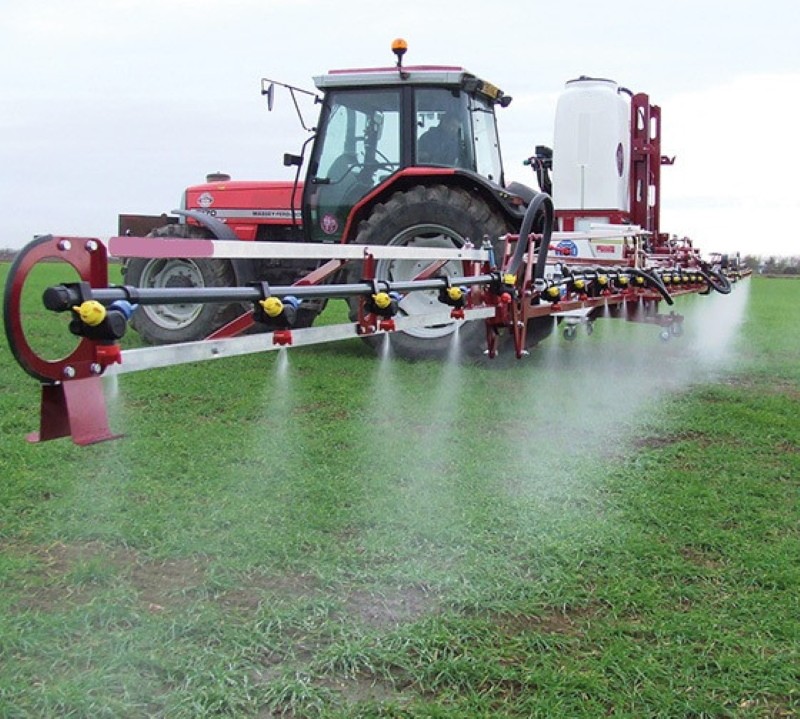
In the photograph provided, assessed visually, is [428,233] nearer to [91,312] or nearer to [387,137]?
[387,137]

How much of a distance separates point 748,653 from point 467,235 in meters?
5.22

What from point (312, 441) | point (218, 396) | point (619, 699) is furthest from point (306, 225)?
point (619, 699)

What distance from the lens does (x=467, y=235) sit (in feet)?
24.5

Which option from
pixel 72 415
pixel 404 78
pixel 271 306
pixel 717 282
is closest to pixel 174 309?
pixel 404 78

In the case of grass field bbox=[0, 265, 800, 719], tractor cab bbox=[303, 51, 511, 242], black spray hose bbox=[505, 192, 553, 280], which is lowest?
grass field bbox=[0, 265, 800, 719]

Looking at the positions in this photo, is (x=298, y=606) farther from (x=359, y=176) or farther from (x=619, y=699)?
(x=359, y=176)

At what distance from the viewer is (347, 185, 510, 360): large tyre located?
743 cm

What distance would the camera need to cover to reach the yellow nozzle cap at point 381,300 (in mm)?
3775

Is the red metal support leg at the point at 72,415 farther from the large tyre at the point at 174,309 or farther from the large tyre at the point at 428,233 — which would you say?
the large tyre at the point at 174,309

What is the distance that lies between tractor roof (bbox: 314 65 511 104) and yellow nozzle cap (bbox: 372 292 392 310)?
4.57 meters

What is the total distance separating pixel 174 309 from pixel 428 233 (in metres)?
2.63

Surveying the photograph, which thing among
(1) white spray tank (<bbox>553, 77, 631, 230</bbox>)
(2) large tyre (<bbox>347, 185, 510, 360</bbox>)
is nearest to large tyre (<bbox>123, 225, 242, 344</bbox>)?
(2) large tyre (<bbox>347, 185, 510, 360</bbox>)

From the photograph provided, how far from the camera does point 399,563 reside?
10.4 feet

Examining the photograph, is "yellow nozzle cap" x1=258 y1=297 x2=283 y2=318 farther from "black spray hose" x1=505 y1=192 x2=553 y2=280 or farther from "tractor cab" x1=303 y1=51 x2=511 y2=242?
"tractor cab" x1=303 y1=51 x2=511 y2=242
